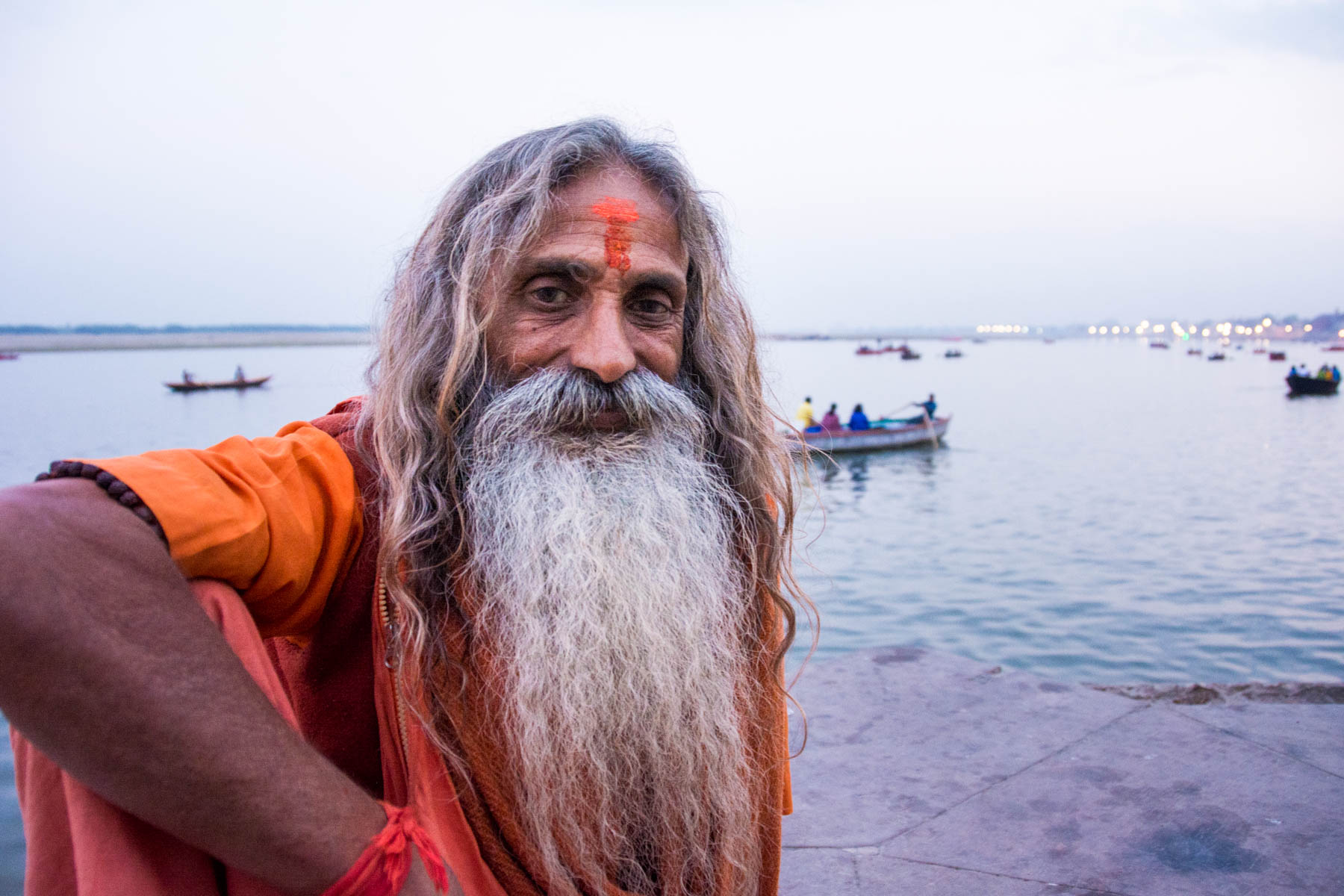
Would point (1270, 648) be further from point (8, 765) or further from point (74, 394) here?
point (74, 394)

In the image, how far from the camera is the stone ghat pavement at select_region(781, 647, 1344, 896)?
2.70m

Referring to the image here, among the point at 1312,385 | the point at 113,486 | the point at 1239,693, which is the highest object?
the point at 113,486

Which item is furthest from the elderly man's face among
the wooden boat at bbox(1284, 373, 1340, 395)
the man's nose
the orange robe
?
the wooden boat at bbox(1284, 373, 1340, 395)

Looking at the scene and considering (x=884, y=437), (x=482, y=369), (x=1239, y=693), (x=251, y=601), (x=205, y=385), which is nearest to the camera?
(x=251, y=601)

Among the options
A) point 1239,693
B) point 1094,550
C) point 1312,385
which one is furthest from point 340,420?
point 1312,385

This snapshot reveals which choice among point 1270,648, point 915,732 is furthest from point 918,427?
point 915,732

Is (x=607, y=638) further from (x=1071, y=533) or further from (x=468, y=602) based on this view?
(x=1071, y=533)

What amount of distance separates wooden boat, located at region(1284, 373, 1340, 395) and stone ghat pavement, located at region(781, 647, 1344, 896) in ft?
146

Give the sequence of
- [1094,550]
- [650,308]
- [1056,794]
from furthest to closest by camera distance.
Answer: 1. [1094,550]
2. [1056,794]
3. [650,308]

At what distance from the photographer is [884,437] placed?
911 inches

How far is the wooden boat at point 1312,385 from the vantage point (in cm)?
3994

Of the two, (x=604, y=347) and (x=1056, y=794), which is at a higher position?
(x=604, y=347)

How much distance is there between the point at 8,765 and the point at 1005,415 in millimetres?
35638

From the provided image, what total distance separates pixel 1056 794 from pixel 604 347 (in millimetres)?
2699
